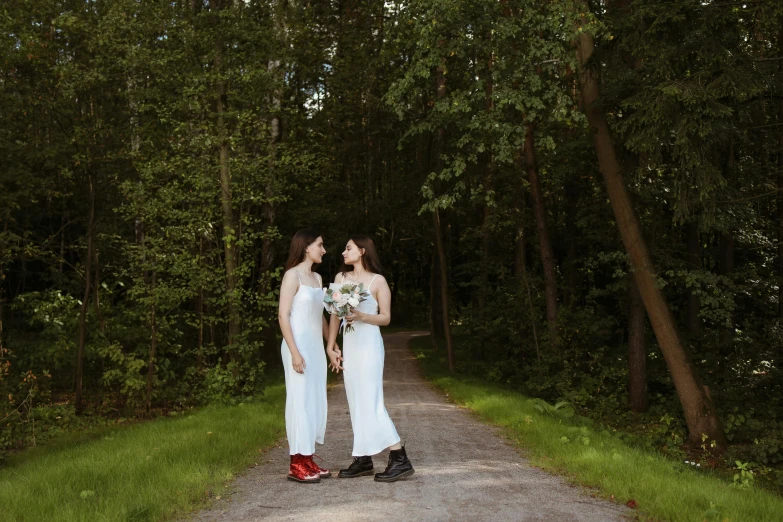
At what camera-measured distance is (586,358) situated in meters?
18.9

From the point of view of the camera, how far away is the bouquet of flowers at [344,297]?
6.32 meters

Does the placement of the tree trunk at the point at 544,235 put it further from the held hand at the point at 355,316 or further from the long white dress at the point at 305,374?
the held hand at the point at 355,316

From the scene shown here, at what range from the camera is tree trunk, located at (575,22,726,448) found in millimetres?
12172

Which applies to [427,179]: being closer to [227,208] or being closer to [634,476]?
[227,208]

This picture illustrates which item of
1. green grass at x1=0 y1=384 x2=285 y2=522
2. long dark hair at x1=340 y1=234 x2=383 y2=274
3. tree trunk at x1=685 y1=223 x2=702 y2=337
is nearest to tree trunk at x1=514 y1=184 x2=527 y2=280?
tree trunk at x1=685 y1=223 x2=702 y2=337

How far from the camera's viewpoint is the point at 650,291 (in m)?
12.2

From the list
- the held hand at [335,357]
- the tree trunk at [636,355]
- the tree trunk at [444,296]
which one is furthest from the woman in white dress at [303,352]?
the tree trunk at [444,296]

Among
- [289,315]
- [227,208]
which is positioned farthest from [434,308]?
[289,315]

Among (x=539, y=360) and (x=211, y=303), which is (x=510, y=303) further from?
(x=211, y=303)

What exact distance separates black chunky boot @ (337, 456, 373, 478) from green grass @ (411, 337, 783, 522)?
5.59ft

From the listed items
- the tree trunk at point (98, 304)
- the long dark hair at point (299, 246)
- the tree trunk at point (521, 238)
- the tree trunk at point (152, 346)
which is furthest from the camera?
the tree trunk at point (521, 238)

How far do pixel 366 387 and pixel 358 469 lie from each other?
2.40ft

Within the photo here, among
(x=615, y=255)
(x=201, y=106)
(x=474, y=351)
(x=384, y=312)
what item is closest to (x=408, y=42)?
(x=201, y=106)

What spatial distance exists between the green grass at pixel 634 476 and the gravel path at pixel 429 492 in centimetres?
24
